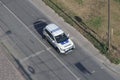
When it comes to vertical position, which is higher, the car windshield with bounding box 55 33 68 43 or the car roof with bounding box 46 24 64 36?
the car roof with bounding box 46 24 64 36

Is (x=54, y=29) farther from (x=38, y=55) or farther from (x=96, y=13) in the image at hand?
(x=96, y=13)

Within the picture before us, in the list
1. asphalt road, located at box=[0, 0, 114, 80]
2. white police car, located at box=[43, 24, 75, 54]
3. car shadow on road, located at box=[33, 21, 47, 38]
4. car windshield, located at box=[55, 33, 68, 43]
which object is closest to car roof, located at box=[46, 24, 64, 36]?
white police car, located at box=[43, 24, 75, 54]

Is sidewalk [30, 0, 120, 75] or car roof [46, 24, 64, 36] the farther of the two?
car roof [46, 24, 64, 36]

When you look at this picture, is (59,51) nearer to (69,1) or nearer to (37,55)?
(37,55)

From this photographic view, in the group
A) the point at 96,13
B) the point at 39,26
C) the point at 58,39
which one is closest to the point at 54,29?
the point at 58,39

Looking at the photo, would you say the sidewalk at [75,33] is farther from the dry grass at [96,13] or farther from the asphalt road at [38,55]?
the dry grass at [96,13]

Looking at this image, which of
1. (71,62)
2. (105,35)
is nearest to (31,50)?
(71,62)

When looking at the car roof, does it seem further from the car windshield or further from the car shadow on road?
the car shadow on road
